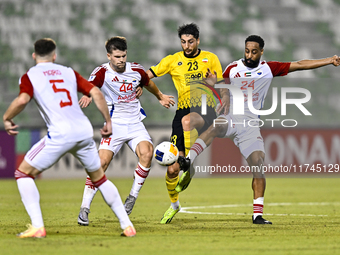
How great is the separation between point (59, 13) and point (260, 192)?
1667 centimetres

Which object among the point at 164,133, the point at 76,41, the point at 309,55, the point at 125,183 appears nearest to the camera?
the point at 125,183

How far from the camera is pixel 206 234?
20.0ft

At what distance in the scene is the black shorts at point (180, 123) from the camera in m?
7.86

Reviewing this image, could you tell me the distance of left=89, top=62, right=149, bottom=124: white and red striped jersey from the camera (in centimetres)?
740

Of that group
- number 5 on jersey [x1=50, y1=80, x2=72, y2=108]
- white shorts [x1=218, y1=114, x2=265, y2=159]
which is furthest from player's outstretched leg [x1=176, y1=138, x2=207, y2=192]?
number 5 on jersey [x1=50, y1=80, x2=72, y2=108]

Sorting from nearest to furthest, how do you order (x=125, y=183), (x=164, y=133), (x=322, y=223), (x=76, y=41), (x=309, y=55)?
(x=322, y=223) < (x=125, y=183) < (x=164, y=133) < (x=76, y=41) < (x=309, y=55)

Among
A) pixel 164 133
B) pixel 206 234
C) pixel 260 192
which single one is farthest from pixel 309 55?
pixel 206 234

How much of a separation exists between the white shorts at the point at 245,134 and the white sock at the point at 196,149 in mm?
412

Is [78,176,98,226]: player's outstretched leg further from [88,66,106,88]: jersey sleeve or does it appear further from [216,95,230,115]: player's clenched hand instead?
[216,95,230,115]: player's clenched hand

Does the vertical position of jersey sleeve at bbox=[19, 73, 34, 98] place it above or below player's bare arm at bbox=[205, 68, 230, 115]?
above

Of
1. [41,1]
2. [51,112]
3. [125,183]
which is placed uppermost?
[41,1]

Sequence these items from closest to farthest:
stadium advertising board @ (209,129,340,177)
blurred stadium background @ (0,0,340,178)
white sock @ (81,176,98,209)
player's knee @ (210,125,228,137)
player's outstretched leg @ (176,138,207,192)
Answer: white sock @ (81,176,98,209), player's outstretched leg @ (176,138,207,192), player's knee @ (210,125,228,137), stadium advertising board @ (209,129,340,177), blurred stadium background @ (0,0,340,178)

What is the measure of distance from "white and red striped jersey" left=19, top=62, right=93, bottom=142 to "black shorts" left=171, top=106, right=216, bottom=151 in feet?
8.19

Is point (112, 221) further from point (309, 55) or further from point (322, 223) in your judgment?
point (309, 55)
